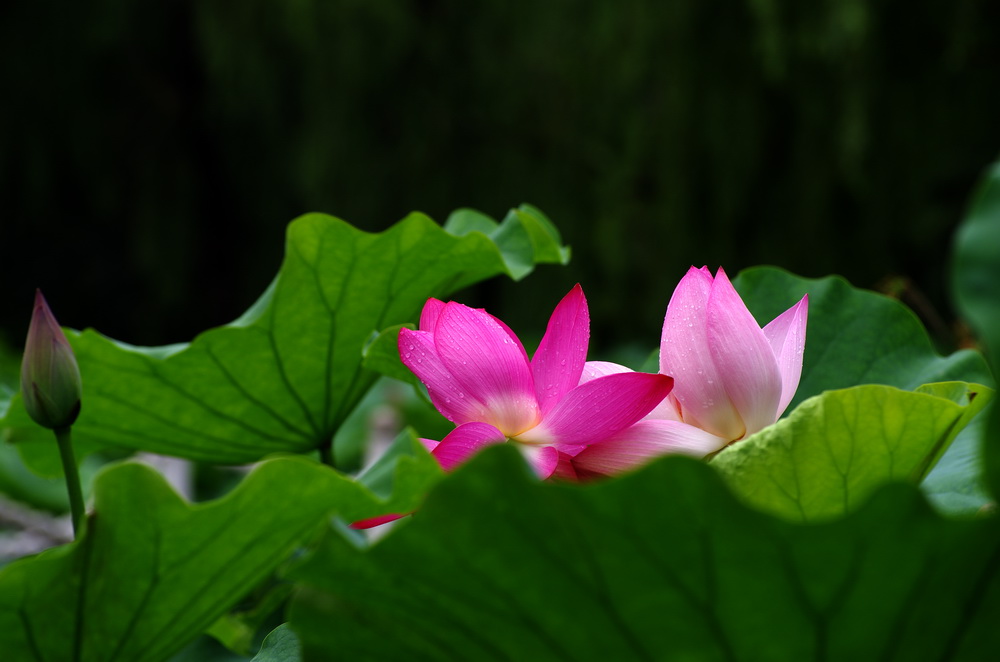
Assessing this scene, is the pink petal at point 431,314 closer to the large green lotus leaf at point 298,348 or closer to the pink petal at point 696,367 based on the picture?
the pink petal at point 696,367

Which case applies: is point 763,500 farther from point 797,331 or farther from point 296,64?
point 296,64

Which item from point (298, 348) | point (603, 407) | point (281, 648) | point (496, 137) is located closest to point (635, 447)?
point (603, 407)

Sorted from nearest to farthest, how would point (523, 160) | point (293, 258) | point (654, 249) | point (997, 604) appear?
point (997, 604) < point (293, 258) < point (654, 249) < point (523, 160)

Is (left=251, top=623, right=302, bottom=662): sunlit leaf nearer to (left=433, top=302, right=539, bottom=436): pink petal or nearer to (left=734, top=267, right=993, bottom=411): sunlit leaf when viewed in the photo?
(left=433, top=302, right=539, bottom=436): pink petal

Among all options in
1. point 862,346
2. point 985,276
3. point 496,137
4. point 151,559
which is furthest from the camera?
point 496,137

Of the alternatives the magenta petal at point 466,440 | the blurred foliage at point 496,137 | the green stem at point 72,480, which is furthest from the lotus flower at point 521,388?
the blurred foliage at point 496,137

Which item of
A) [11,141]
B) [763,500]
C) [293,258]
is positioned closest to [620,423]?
[763,500]

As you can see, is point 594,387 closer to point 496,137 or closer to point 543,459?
point 543,459
